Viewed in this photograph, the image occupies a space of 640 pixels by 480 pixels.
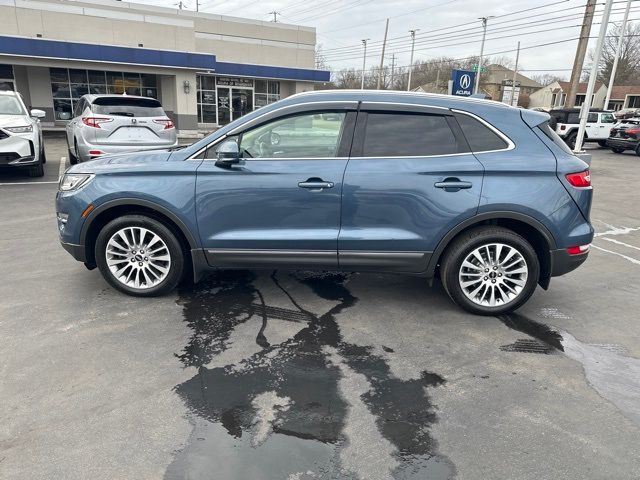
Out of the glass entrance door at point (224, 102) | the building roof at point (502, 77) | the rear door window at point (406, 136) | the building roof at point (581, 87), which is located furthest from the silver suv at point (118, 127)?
the building roof at point (502, 77)

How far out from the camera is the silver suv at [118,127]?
31.3ft

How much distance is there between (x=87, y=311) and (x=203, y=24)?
29.0 metres

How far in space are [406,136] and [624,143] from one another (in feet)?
72.0

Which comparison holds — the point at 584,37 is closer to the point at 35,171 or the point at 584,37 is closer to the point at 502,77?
the point at 35,171

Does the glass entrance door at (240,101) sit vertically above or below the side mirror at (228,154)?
above

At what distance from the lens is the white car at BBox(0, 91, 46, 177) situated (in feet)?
30.7

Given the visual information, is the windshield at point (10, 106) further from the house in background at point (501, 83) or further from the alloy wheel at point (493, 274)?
the house in background at point (501, 83)

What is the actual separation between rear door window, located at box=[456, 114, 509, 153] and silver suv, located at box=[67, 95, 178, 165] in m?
6.63

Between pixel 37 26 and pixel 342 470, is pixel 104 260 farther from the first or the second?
pixel 37 26

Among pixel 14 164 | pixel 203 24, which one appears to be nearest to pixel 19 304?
pixel 14 164

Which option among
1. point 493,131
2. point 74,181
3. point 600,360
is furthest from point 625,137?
point 74,181

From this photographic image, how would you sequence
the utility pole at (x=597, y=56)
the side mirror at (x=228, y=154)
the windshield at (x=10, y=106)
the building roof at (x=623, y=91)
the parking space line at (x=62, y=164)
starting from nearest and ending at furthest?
the side mirror at (x=228, y=154)
the windshield at (x=10, y=106)
the parking space line at (x=62, y=164)
the utility pole at (x=597, y=56)
the building roof at (x=623, y=91)

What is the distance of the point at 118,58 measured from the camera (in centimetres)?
2173

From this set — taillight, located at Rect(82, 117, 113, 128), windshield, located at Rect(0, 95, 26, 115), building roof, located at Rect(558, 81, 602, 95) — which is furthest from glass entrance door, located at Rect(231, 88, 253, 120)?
building roof, located at Rect(558, 81, 602, 95)
